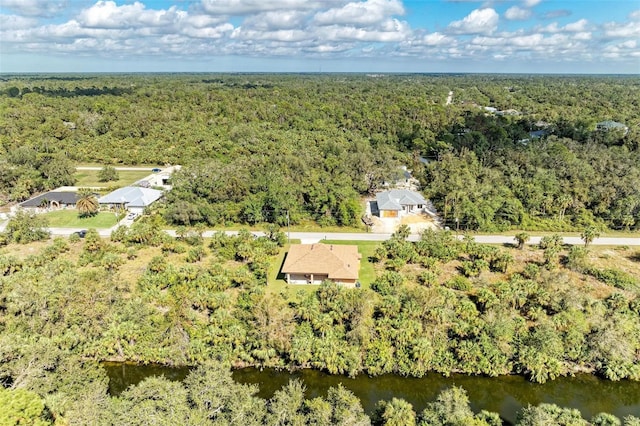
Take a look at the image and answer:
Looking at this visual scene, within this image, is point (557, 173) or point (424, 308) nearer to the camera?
point (424, 308)

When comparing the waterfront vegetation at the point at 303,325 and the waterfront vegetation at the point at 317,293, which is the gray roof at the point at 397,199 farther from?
the waterfront vegetation at the point at 303,325

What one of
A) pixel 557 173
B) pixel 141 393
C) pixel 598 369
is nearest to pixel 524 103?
pixel 557 173

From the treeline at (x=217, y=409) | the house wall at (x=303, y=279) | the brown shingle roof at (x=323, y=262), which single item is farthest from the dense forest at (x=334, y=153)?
the treeline at (x=217, y=409)

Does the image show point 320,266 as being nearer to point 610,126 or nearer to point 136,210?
point 136,210

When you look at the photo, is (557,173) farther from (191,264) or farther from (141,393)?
(141,393)

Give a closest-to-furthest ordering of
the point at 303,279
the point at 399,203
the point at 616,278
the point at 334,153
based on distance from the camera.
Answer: the point at 616,278, the point at 303,279, the point at 399,203, the point at 334,153

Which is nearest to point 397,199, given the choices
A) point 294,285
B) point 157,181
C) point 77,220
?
point 294,285
